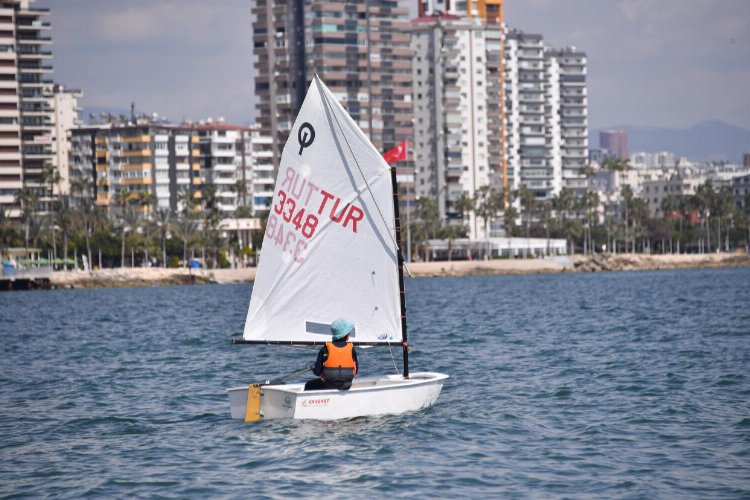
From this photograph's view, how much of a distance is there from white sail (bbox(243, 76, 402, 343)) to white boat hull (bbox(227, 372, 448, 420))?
72.0 inches

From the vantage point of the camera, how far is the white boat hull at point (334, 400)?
25.0 metres

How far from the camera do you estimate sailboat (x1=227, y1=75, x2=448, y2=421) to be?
1072 inches

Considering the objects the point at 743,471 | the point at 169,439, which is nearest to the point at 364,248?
the point at 169,439

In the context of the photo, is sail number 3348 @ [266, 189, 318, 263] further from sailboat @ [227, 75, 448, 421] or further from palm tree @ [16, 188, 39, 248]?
palm tree @ [16, 188, 39, 248]

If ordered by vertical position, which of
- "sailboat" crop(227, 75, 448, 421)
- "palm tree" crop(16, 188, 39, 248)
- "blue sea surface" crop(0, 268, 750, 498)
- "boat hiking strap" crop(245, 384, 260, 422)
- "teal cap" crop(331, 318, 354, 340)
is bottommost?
"blue sea surface" crop(0, 268, 750, 498)

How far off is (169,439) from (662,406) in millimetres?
12269

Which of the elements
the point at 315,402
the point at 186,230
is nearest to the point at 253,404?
the point at 315,402

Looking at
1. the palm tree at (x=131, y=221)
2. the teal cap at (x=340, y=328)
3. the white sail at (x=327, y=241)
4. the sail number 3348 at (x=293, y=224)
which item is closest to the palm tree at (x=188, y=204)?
the palm tree at (x=131, y=221)

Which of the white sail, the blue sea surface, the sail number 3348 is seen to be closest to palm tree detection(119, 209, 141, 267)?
the blue sea surface

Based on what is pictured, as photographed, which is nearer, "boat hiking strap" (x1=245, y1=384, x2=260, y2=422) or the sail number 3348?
"boat hiking strap" (x1=245, y1=384, x2=260, y2=422)

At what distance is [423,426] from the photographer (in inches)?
1001

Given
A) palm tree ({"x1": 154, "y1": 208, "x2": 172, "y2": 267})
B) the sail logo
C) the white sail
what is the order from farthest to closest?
palm tree ({"x1": 154, "y1": 208, "x2": 172, "y2": 267}) < the white sail < the sail logo

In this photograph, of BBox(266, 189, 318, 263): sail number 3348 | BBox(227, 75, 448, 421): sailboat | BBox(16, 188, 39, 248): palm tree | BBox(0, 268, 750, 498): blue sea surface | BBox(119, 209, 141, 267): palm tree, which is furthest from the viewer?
BBox(119, 209, 141, 267): palm tree

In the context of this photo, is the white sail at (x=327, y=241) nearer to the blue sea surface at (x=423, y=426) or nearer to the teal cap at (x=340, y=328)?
the teal cap at (x=340, y=328)
